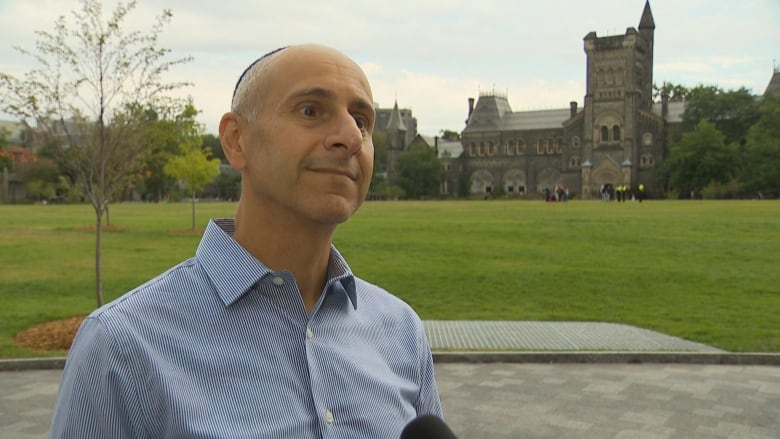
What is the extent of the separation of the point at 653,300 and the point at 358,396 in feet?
43.0

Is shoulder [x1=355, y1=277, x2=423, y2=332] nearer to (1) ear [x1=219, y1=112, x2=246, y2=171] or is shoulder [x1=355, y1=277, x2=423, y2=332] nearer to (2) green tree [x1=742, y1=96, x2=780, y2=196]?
(1) ear [x1=219, y1=112, x2=246, y2=171]

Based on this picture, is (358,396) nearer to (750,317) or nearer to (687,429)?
(687,429)

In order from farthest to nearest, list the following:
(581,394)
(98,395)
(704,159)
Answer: (704,159), (581,394), (98,395)

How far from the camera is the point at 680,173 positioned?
72875mm

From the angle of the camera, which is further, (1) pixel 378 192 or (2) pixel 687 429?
(1) pixel 378 192

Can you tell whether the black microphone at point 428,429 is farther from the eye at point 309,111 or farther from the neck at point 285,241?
the eye at point 309,111

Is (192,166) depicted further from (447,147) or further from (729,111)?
(447,147)

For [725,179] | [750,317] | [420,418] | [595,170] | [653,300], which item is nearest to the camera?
[420,418]

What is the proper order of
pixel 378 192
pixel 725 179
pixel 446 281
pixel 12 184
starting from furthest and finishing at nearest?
pixel 12 184 → pixel 378 192 → pixel 725 179 → pixel 446 281

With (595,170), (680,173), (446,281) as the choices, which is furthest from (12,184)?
(446,281)

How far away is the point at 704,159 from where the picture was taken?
231ft

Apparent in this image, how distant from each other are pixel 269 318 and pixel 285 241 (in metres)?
0.21

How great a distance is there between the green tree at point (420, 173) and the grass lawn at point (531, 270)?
6503 centimetres

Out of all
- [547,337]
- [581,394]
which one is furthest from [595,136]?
[581,394]
